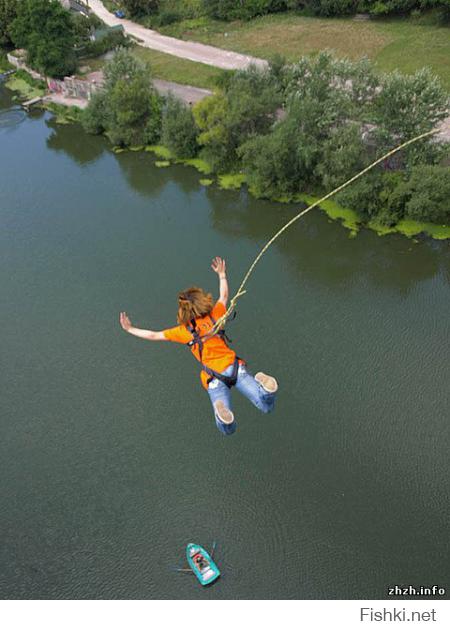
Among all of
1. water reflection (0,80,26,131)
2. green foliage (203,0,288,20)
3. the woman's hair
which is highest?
green foliage (203,0,288,20)

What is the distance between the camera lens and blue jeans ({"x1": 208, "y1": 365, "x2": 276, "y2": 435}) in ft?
16.1

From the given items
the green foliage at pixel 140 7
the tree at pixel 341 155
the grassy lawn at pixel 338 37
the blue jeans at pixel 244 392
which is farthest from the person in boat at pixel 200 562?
the green foliage at pixel 140 7

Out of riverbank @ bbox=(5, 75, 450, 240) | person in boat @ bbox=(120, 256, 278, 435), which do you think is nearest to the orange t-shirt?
person in boat @ bbox=(120, 256, 278, 435)

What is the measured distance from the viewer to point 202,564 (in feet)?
28.5

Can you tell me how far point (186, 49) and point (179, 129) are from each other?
11.4 metres

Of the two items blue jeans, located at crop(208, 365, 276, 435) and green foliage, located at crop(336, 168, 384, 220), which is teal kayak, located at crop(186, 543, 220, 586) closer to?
blue jeans, located at crop(208, 365, 276, 435)

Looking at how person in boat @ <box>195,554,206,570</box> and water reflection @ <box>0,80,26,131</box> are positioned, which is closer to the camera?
person in boat @ <box>195,554,206,570</box>

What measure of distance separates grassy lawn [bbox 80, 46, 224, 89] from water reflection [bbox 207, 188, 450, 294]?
824cm

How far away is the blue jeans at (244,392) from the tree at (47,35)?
24159mm

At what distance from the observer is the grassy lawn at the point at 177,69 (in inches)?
885

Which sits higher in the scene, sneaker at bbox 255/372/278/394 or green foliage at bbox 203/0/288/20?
green foliage at bbox 203/0/288/20

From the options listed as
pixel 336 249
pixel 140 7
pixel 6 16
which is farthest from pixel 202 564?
pixel 6 16

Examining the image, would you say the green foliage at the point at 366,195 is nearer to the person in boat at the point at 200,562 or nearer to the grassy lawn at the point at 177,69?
the grassy lawn at the point at 177,69

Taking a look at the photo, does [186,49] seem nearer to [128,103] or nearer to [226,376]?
[128,103]
